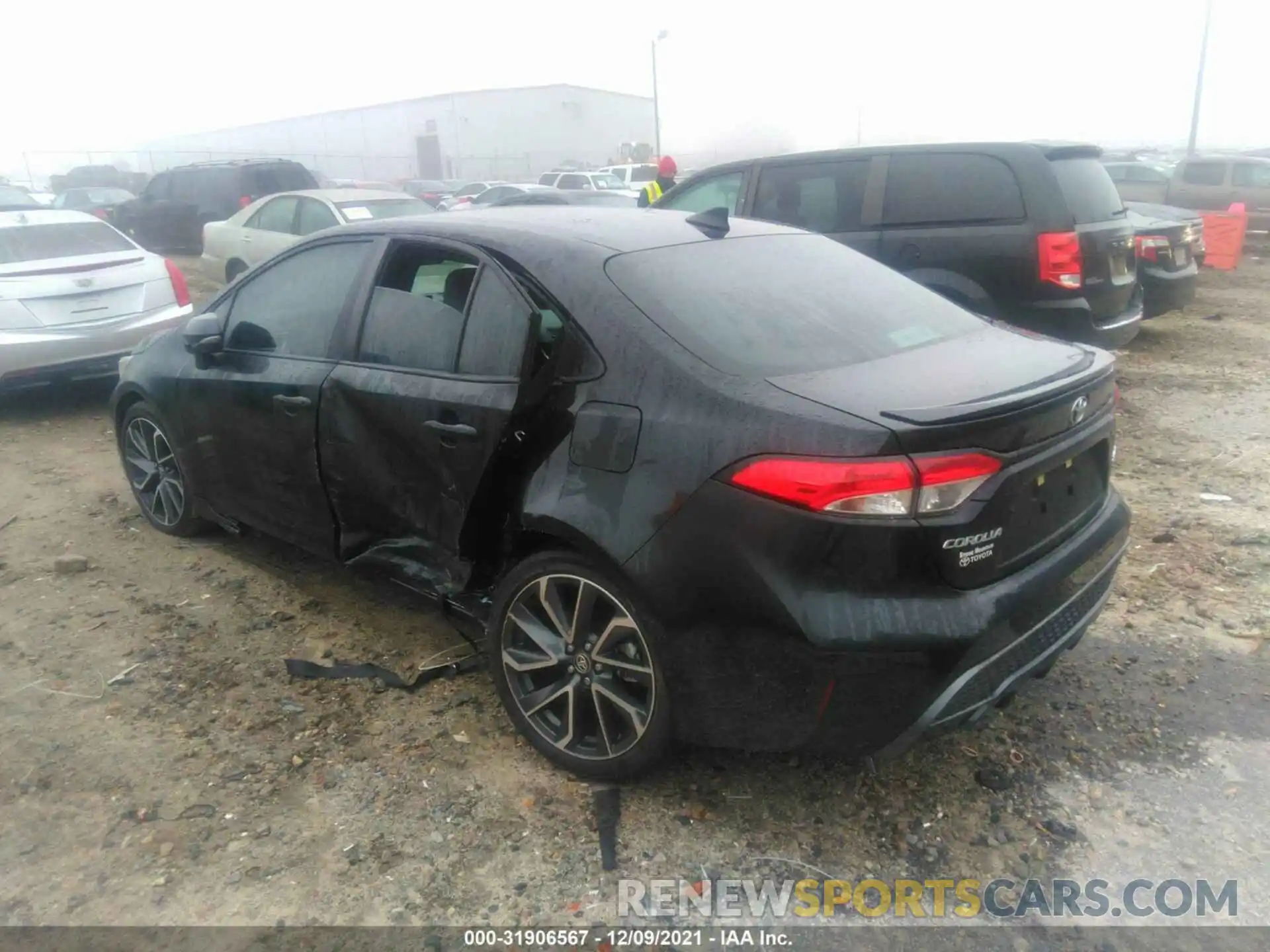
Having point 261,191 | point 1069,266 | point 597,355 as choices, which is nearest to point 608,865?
point 597,355

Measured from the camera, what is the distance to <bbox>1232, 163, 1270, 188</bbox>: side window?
1650 cm

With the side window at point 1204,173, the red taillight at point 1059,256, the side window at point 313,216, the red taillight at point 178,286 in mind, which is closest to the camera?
the red taillight at point 1059,256

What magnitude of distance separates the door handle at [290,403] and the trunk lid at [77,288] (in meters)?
4.22

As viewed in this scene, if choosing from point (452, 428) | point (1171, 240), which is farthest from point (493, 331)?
point (1171, 240)

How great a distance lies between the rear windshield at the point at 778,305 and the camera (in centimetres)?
270

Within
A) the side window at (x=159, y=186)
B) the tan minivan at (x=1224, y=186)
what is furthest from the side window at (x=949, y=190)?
the side window at (x=159, y=186)

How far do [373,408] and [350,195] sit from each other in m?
7.89

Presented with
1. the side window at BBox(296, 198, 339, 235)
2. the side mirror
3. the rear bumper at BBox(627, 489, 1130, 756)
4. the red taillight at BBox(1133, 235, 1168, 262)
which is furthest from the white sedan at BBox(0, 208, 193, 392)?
the red taillight at BBox(1133, 235, 1168, 262)

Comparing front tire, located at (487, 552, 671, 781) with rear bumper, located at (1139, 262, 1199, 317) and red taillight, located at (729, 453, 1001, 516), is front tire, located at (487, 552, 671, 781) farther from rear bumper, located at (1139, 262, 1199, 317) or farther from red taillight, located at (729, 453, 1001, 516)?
rear bumper, located at (1139, 262, 1199, 317)

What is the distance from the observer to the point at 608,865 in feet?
8.56

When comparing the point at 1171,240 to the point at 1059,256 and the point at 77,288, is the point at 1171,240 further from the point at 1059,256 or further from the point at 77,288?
the point at 77,288

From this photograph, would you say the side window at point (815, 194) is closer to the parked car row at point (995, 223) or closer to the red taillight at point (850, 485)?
the parked car row at point (995, 223)

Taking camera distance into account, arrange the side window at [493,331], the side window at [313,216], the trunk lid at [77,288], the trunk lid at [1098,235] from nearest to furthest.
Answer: the side window at [493,331], the trunk lid at [1098,235], the trunk lid at [77,288], the side window at [313,216]

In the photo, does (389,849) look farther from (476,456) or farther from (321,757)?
(476,456)
